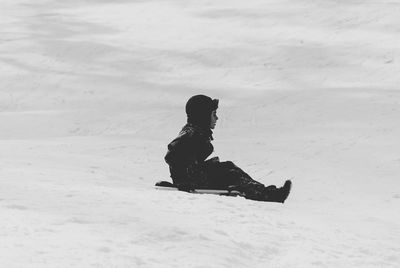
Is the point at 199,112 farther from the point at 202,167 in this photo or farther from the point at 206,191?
the point at 206,191

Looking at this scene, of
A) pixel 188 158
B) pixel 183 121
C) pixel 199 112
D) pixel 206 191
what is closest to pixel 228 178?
pixel 206 191

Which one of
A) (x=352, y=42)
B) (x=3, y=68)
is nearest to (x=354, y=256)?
(x=352, y=42)

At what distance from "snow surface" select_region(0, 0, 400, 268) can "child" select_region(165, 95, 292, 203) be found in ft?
0.97

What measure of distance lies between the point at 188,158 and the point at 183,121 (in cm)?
621

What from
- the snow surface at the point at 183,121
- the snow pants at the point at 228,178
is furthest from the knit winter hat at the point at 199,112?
the snow surface at the point at 183,121

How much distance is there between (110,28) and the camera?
20.3m

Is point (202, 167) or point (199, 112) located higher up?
point (199, 112)

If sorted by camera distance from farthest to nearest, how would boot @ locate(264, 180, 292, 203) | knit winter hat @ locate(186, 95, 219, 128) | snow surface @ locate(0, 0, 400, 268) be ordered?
knit winter hat @ locate(186, 95, 219, 128) → boot @ locate(264, 180, 292, 203) → snow surface @ locate(0, 0, 400, 268)

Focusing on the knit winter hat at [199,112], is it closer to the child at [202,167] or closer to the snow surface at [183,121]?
the child at [202,167]

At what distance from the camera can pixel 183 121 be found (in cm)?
1260

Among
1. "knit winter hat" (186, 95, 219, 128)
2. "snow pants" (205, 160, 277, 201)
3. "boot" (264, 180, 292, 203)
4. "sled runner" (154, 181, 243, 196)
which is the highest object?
"knit winter hat" (186, 95, 219, 128)

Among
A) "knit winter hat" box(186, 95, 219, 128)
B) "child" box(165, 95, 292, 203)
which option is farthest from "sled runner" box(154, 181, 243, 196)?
"knit winter hat" box(186, 95, 219, 128)

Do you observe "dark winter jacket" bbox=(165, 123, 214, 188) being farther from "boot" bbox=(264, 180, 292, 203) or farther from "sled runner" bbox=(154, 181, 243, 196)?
"boot" bbox=(264, 180, 292, 203)

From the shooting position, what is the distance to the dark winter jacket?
6.41 m
